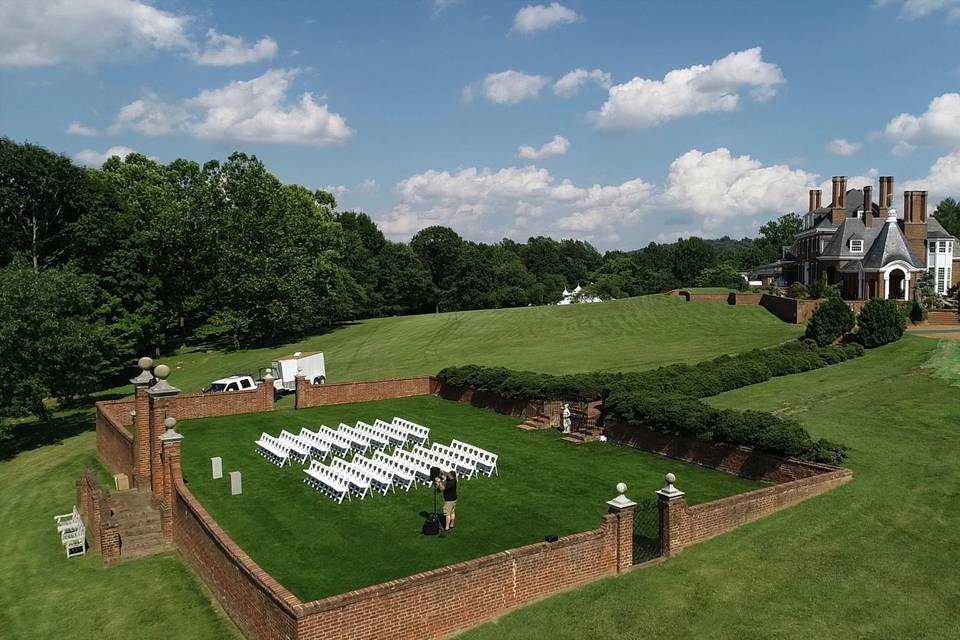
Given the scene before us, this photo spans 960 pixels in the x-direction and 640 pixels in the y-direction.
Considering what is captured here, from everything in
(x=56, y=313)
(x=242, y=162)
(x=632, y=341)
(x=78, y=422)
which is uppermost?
(x=242, y=162)

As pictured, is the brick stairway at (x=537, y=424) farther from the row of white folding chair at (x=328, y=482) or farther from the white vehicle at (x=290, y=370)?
the white vehicle at (x=290, y=370)

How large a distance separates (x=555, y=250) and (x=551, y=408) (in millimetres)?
114000

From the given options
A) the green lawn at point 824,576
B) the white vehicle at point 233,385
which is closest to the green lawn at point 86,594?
the green lawn at point 824,576

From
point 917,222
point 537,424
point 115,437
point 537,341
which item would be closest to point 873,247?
point 917,222

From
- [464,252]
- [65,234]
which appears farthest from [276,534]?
[464,252]

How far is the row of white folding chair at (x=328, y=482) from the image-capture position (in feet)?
58.4

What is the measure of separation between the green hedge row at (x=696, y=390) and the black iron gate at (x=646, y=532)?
211 inches

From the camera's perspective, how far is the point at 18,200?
1651 inches

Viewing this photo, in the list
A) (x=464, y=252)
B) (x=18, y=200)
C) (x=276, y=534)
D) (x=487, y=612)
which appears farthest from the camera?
(x=464, y=252)

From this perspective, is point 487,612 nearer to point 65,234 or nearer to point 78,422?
point 78,422

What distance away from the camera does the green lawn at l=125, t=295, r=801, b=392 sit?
39281mm

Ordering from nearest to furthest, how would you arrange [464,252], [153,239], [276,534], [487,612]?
[487,612] < [276,534] < [153,239] < [464,252]

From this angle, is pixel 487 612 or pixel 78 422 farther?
pixel 78 422

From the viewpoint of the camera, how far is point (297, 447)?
22.1 meters
